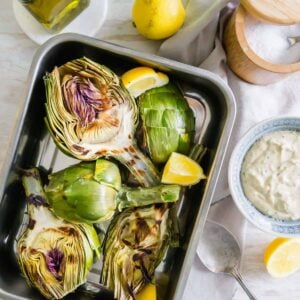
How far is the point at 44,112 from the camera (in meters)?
0.86

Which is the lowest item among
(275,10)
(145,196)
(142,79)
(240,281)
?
(240,281)

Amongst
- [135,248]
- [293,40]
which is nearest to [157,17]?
[293,40]

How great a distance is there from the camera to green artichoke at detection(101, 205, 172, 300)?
0.83 meters

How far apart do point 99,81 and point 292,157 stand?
0.92ft

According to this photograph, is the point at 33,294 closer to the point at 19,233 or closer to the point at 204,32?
the point at 19,233

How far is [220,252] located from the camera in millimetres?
910

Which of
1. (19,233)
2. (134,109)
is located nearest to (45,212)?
(19,233)

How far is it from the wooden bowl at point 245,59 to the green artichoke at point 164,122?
10 cm

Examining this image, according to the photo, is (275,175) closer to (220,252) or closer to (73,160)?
(220,252)

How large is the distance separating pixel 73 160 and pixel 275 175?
30 centimetres

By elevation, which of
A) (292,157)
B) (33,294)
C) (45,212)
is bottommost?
(33,294)

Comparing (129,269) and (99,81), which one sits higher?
(99,81)

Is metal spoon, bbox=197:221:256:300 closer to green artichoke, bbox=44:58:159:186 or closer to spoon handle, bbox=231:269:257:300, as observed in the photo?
spoon handle, bbox=231:269:257:300

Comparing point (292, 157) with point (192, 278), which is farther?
point (192, 278)
